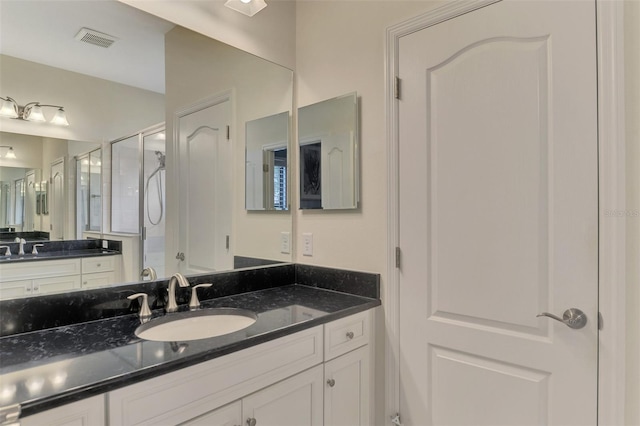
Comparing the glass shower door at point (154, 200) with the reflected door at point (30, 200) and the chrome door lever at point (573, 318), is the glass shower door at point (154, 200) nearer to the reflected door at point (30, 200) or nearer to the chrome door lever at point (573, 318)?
the reflected door at point (30, 200)

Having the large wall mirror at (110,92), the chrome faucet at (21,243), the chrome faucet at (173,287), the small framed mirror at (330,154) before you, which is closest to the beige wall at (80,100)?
the large wall mirror at (110,92)

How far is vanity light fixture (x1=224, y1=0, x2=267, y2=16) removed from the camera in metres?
1.62

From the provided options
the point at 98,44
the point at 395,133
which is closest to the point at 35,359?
the point at 98,44

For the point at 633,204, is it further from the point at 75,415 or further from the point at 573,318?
the point at 75,415

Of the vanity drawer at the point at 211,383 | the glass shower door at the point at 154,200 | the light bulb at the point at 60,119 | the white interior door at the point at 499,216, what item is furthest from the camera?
the glass shower door at the point at 154,200

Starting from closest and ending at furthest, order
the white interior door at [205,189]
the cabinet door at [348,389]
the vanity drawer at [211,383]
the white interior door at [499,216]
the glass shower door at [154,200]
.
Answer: the vanity drawer at [211,383] → the white interior door at [499,216] → the cabinet door at [348,389] → the glass shower door at [154,200] → the white interior door at [205,189]

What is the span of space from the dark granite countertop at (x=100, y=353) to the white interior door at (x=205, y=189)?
14.5 inches

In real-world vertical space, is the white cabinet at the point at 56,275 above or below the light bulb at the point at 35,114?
below

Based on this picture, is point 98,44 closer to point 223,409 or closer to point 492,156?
point 223,409

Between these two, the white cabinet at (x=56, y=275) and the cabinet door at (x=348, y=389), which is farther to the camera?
the cabinet door at (x=348, y=389)

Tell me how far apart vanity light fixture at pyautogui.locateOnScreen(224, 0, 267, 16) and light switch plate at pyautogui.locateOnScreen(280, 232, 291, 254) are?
1121 millimetres

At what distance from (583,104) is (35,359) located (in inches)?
69.6

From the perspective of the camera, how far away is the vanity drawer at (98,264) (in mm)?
1339

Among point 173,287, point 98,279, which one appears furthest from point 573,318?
point 98,279
